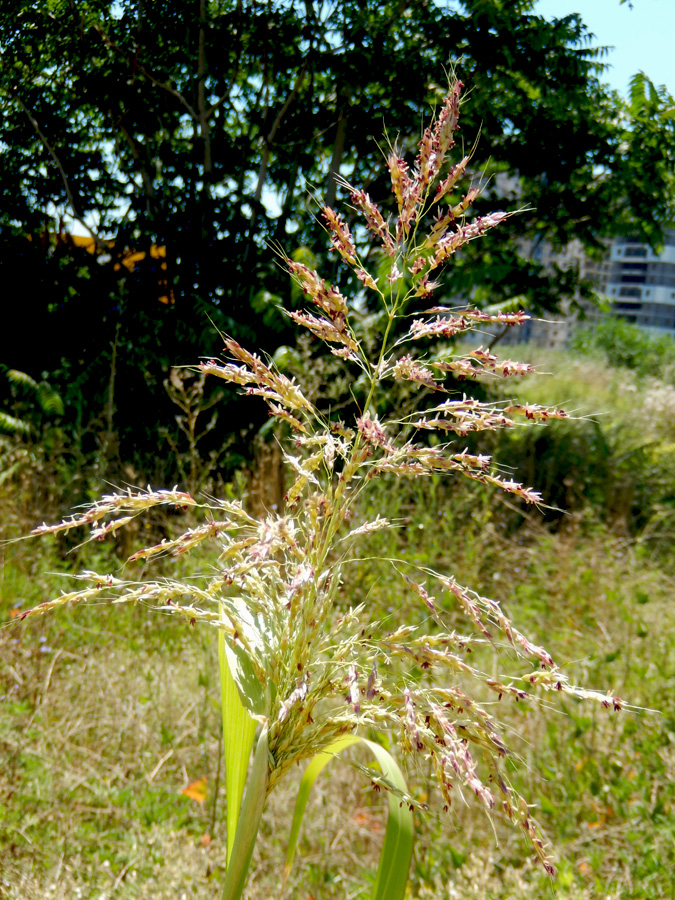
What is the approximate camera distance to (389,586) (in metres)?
4.06

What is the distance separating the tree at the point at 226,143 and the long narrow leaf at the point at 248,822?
18.4 ft

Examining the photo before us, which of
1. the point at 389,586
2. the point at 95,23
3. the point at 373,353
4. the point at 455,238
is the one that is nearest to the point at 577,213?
the point at 373,353

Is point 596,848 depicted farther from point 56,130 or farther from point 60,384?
point 56,130

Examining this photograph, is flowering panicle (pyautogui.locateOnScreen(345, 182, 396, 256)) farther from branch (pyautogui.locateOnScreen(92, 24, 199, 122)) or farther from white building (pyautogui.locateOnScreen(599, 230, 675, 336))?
white building (pyautogui.locateOnScreen(599, 230, 675, 336))

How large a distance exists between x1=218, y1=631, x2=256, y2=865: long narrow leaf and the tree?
5487 mm

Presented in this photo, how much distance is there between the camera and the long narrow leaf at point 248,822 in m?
0.89

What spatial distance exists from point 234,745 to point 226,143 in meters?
7.84

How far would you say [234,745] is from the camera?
3.28 ft

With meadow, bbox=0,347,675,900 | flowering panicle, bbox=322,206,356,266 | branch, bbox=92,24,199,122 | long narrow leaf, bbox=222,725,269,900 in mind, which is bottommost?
meadow, bbox=0,347,675,900

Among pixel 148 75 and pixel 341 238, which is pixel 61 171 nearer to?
pixel 148 75

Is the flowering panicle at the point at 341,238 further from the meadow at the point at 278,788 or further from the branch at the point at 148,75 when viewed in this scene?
the branch at the point at 148,75

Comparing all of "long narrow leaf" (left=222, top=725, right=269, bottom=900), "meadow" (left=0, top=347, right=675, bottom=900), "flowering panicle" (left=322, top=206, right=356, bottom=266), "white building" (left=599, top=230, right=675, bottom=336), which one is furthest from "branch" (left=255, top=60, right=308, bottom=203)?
"white building" (left=599, top=230, right=675, bottom=336)

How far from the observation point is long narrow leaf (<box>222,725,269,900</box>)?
895 mm

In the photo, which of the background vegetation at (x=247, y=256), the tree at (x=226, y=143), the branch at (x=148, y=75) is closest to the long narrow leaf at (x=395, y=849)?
the background vegetation at (x=247, y=256)
